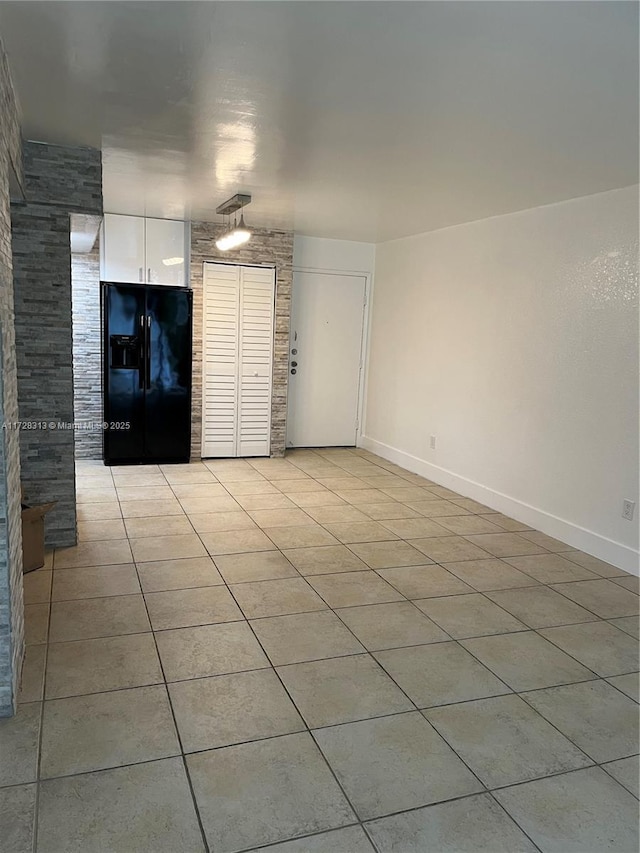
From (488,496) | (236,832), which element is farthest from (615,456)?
(236,832)

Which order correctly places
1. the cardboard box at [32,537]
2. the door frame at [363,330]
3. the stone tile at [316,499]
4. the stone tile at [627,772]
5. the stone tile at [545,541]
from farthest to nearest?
the door frame at [363,330]
the stone tile at [316,499]
the stone tile at [545,541]
the cardboard box at [32,537]
the stone tile at [627,772]

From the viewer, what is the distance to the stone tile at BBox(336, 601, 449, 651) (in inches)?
114

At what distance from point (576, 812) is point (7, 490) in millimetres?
2174

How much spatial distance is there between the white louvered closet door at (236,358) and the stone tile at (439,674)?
4062 millimetres

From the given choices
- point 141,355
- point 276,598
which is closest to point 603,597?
point 276,598

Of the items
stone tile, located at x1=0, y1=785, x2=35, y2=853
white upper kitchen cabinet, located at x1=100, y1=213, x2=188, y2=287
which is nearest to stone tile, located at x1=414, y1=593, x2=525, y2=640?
stone tile, located at x1=0, y1=785, x2=35, y2=853

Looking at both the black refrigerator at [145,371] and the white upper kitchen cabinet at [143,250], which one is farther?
the white upper kitchen cabinet at [143,250]

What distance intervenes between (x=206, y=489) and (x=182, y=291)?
2027 millimetres

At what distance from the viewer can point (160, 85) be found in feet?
8.39

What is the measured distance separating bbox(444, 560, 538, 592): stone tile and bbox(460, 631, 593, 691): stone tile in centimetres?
57

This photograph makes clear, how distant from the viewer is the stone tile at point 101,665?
243 centimetres

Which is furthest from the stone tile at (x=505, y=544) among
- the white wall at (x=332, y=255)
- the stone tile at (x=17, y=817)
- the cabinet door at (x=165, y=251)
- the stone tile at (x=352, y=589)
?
the cabinet door at (x=165, y=251)

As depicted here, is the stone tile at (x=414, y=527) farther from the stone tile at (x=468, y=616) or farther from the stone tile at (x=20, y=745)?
the stone tile at (x=20, y=745)

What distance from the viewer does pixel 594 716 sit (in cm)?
240
